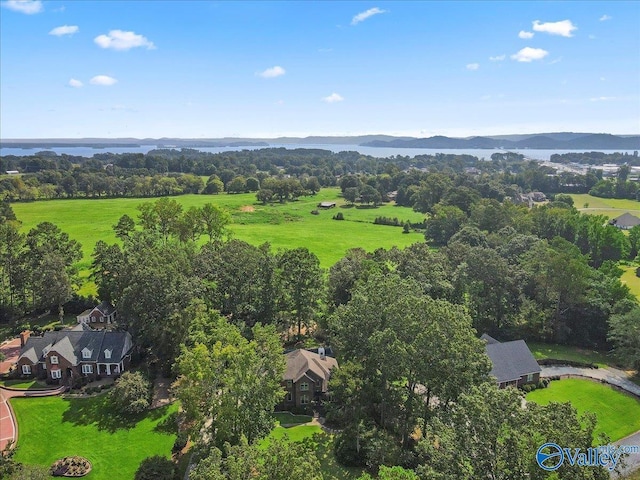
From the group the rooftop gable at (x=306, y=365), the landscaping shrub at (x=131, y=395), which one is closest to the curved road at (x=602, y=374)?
the rooftop gable at (x=306, y=365)

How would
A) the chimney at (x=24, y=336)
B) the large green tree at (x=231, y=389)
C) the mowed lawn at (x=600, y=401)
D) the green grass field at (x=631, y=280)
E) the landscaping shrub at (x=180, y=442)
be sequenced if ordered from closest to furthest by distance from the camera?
the large green tree at (x=231, y=389)
the landscaping shrub at (x=180, y=442)
the mowed lawn at (x=600, y=401)
the chimney at (x=24, y=336)
the green grass field at (x=631, y=280)

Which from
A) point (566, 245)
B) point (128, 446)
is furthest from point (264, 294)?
point (566, 245)

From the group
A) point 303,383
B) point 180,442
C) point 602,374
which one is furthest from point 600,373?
point 180,442

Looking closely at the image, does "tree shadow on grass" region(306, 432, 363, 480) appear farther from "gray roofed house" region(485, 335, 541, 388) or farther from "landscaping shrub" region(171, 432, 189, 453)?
"gray roofed house" region(485, 335, 541, 388)

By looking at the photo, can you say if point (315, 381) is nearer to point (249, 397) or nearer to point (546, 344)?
point (249, 397)

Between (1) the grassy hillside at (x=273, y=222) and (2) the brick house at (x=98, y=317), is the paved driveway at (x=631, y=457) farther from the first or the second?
(2) the brick house at (x=98, y=317)

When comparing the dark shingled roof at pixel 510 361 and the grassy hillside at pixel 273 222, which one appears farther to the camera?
the grassy hillside at pixel 273 222

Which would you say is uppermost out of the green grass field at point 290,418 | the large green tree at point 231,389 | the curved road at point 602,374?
the large green tree at point 231,389
